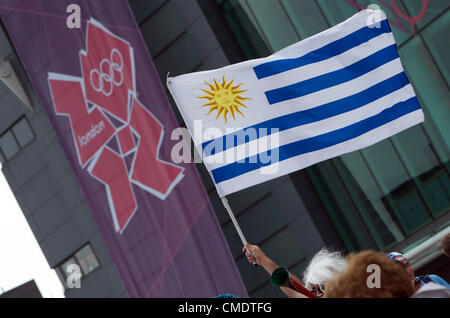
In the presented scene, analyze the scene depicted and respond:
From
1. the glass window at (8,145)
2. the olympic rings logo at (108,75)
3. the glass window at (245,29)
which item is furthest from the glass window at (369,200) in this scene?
the glass window at (8,145)

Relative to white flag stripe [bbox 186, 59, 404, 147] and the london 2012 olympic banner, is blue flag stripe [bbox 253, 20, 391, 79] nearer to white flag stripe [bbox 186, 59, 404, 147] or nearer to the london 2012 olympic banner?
white flag stripe [bbox 186, 59, 404, 147]

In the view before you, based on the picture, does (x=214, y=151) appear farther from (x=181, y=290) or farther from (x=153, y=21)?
(x=153, y=21)

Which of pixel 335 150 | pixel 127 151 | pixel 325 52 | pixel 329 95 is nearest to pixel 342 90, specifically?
pixel 329 95

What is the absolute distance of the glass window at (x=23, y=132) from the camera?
67.1 feet

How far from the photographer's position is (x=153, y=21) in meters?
14.0

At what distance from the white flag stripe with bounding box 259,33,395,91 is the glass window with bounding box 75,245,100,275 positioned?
13648 mm

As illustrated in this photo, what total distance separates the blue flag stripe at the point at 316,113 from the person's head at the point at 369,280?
455 cm

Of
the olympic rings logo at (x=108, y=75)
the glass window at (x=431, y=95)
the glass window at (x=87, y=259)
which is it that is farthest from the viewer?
the glass window at (x=87, y=259)

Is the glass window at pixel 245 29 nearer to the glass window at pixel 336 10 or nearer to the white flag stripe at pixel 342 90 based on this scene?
the glass window at pixel 336 10

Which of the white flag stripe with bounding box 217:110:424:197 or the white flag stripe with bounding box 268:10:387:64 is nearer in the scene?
the white flag stripe with bounding box 217:110:424:197

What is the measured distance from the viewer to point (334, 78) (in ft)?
23.9

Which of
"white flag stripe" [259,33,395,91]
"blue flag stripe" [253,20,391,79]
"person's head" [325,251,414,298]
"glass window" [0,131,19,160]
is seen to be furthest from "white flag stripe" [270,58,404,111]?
"glass window" [0,131,19,160]

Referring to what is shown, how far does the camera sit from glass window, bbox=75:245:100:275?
20.0m

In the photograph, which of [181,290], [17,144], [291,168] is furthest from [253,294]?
[17,144]
